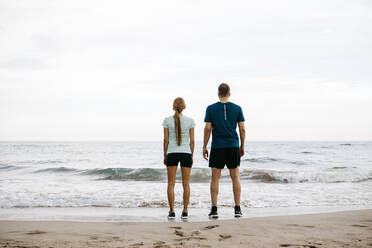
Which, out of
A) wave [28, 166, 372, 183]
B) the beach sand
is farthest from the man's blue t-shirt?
wave [28, 166, 372, 183]

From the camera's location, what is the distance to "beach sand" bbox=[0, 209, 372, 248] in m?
3.24

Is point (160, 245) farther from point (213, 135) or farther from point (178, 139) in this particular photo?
point (213, 135)

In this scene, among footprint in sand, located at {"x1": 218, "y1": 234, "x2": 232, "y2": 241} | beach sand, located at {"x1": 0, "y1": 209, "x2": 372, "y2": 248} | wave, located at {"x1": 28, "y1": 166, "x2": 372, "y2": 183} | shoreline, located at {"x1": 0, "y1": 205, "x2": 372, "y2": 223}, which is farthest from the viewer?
wave, located at {"x1": 28, "y1": 166, "x2": 372, "y2": 183}

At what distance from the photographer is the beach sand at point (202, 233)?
324 centimetres

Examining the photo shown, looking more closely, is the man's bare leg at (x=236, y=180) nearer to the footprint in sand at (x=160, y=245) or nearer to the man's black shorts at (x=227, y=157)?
the man's black shorts at (x=227, y=157)

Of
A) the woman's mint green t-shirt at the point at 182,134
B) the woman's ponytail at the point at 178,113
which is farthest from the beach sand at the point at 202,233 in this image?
the woman's ponytail at the point at 178,113

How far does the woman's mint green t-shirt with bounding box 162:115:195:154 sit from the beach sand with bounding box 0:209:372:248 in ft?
3.46

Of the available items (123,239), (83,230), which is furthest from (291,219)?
(83,230)

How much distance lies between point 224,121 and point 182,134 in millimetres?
654

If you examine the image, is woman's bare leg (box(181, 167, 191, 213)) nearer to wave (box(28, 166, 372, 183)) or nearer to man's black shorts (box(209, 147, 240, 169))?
man's black shorts (box(209, 147, 240, 169))

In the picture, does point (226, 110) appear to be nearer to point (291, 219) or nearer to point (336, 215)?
point (291, 219)

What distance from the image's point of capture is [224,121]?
15.6ft

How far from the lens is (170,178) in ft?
15.8

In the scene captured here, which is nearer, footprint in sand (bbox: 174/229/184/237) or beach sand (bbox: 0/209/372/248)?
beach sand (bbox: 0/209/372/248)
